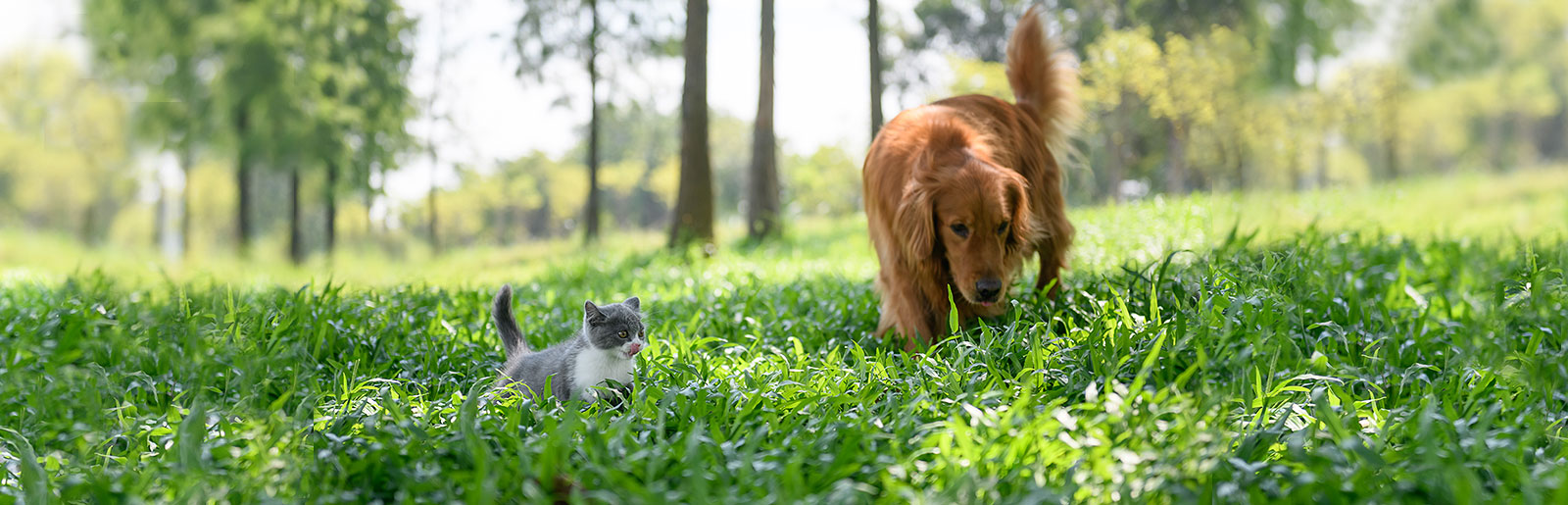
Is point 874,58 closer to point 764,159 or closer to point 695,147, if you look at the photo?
point 764,159

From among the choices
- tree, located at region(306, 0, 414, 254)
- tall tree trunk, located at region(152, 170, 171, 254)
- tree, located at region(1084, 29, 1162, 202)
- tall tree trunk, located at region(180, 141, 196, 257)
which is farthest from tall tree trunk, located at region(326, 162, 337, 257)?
tree, located at region(1084, 29, 1162, 202)

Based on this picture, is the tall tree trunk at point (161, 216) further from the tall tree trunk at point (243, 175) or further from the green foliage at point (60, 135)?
the tall tree trunk at point (243, 175)

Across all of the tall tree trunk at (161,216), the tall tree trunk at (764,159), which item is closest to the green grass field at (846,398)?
the tall tree trunk at (764,159)

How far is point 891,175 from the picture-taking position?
3570mm

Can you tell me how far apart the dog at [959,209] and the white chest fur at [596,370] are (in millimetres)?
1053

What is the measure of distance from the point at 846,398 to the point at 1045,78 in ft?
9.20

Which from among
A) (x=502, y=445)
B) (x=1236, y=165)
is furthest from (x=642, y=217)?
(x=502, y=445)

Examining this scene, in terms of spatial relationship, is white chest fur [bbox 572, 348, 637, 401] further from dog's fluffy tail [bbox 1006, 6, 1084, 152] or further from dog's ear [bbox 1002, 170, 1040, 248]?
dog's fluffy tail [bbox 1006, 6, 1084, 152]

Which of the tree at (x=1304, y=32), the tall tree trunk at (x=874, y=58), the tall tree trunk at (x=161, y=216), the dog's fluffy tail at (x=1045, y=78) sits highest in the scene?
the tree at (x=1304, y=32)

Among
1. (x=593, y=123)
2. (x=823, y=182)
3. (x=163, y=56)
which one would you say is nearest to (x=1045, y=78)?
(x=593, y=123)

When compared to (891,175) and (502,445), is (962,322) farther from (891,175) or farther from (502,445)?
(502,445)

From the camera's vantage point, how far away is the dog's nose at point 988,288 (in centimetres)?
310

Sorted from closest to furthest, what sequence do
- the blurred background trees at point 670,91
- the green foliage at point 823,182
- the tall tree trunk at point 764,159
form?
the tall tree trunk at point 764,159
the blurred background trees at point 670,91
the green foliage at point 823,182

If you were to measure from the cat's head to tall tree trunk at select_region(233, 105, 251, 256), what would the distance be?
13.1 meters
